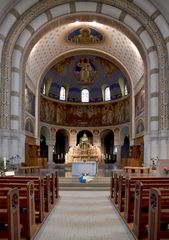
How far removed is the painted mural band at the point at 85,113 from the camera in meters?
36.9

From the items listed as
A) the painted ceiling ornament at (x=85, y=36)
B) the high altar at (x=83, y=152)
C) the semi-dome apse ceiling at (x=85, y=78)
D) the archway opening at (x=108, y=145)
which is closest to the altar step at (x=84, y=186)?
the painted ceiling ornament at (x=85, y=36)

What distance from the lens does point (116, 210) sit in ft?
29.5

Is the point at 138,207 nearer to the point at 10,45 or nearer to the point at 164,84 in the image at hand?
the point at 164,84

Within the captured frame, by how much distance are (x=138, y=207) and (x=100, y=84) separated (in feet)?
112

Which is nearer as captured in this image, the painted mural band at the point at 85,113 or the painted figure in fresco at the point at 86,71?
the painted mural band at the point at 85,113

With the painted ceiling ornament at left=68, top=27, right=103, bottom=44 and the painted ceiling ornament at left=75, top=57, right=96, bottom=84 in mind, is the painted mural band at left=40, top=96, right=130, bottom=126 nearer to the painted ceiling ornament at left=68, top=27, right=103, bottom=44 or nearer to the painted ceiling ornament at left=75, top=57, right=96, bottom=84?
the painted ceiling ornament at left=75, top=57, right=96, bottom=84

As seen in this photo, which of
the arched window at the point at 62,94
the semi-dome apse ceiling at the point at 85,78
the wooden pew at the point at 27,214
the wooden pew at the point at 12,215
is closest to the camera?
the wooden pew at the point at 12,215

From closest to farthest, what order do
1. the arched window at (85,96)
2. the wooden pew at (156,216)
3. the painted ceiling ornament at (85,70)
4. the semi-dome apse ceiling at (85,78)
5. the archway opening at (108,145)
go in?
the wooden pew at (156,216) < the semi-dome apse ceiling at (85,78) < the painted ceiling ornament at (85,70) < the arched window at (85,96) < the archway opening at (108,145)

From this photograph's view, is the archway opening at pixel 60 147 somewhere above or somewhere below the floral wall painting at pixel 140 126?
below

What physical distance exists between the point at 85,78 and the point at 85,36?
829 centimetres

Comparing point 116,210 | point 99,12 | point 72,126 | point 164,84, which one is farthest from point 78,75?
point 116,210

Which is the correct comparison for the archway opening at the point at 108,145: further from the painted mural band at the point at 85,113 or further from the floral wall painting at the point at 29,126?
the floral wall painting at the point at 29,126

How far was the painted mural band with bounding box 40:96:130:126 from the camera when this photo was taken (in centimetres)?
3694

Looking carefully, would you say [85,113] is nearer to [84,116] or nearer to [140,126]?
[84,116]
